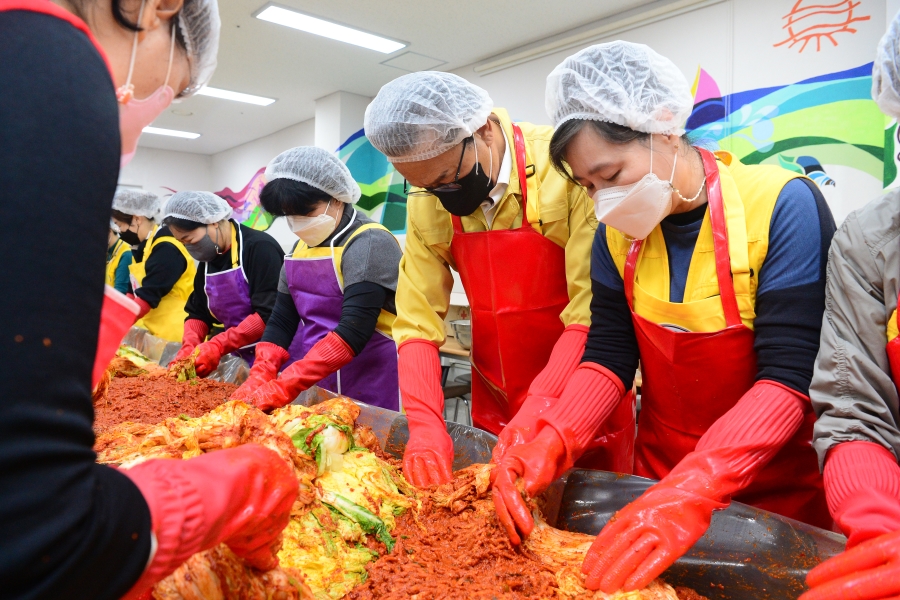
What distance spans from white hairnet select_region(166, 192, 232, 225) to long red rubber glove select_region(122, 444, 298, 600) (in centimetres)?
361

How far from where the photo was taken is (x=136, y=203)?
5898 millimetres

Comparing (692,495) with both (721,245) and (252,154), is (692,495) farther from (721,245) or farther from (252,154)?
(252,154)

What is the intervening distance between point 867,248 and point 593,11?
16.6 ft

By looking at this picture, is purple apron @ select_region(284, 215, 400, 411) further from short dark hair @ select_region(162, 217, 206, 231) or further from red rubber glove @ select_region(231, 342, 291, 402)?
short dark hair @ select_region(162, 217, 206, 231)

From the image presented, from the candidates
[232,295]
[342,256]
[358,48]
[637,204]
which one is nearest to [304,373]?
[342,256]

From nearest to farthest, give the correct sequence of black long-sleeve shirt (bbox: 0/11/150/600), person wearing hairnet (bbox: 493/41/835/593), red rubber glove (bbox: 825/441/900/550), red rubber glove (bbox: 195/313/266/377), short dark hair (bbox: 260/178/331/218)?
1. black long-sleeve shirt (bbox: 0/11/150/600)
2. red rubber glove (bbox: 825/441/900/550)
3. person wearing hairnet (bbox: 493/41/835/593)
4. short dark hair (bbox: 260/178/331/218)
5. red rubber glove (bbox: 195/313/266/377)

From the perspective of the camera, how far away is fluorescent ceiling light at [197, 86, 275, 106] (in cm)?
868

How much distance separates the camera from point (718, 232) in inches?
67.2

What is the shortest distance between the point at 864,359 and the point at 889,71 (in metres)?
0.65

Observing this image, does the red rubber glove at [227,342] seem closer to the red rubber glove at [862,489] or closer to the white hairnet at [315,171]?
the white hairnet at [315,171]

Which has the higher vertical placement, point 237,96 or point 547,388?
point 237,96

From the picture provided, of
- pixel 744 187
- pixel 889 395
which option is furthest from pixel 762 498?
pixel 744 187

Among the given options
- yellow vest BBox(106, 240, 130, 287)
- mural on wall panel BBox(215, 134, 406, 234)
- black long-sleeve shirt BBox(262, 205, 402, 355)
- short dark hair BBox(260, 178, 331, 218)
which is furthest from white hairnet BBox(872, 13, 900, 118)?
mural on wall panel BBox(215, 134, 406, 234)

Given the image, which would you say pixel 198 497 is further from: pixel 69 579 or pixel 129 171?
pixel 129 171
